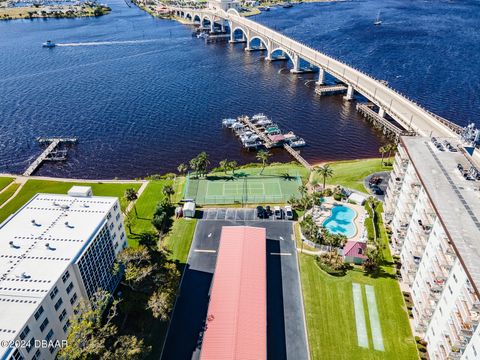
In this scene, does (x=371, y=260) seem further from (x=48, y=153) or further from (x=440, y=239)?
(x=48, y=153)

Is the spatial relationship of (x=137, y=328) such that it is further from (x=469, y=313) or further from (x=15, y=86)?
(x=15, y=86)

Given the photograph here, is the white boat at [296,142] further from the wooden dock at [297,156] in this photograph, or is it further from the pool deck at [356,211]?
the pool deck at [356,211]

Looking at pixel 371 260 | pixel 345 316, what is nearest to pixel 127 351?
pixel 345 316

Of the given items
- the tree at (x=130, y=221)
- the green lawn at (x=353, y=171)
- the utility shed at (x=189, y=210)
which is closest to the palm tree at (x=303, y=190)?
the green lawn at (x=353, y=171)

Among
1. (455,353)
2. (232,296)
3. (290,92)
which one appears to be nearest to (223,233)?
(232,296)

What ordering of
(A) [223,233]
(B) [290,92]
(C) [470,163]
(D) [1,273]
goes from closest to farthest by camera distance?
(D) [1,273], (C) [470,163], (A) [223,233], (B) [290,92]
